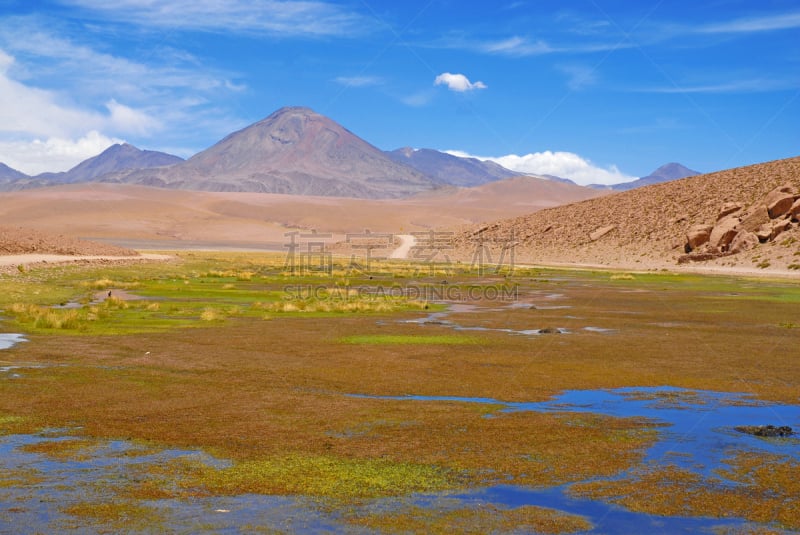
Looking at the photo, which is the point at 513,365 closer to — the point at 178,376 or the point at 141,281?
the point at 178,376

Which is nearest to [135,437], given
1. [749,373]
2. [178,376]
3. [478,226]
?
[178,376]

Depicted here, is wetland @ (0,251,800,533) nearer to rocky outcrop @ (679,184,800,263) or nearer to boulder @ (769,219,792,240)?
boulder @ (769,219,792,240)

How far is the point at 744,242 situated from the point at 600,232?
82.1 ft

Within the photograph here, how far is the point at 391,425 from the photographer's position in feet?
40.8

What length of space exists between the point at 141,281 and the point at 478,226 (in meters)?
88.0

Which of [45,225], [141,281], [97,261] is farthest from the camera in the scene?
[45,225]

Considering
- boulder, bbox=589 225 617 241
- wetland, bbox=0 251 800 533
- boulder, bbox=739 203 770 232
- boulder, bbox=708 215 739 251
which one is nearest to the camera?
wetland, bbox=0 251 800 533

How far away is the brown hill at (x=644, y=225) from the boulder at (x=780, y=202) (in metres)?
1.43

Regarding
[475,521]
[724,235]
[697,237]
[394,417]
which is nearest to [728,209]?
[697,237]

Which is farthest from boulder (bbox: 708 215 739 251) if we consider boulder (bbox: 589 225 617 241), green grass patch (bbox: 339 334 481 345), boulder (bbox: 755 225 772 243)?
green grass patch (bbox: 339 334 481 345)

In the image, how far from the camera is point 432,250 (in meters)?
121

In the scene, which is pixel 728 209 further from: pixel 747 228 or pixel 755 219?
pixel 747 228

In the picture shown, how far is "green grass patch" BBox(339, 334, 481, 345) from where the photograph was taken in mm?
22172

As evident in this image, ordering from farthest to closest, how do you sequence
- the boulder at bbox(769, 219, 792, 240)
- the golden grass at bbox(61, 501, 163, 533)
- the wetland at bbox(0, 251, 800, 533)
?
the boulder at bbox(769, 219, 792, 240)
the wetland at bbox(0, 251, 800, 533)
the golden grass at bbox(61, 501, 163, 533)
